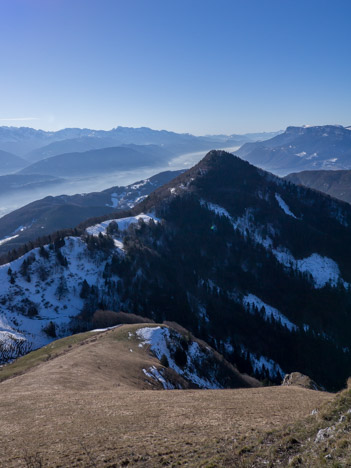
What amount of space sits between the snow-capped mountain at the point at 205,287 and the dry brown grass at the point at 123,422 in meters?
61.1

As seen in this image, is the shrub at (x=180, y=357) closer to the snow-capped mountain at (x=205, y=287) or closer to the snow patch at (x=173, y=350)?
the snow patch at (x=173, y=350)

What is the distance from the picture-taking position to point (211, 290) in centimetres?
14988

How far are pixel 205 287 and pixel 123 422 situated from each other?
420ft

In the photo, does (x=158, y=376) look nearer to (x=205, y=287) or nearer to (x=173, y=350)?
(x=173, y=350)

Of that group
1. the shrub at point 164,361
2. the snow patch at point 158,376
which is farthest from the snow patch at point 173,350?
the snow patch at point 158,376

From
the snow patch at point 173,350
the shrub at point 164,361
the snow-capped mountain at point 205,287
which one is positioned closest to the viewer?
the shrub at point 164,361

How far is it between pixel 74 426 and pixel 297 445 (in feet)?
55.8

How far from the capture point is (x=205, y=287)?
150500 millimetres

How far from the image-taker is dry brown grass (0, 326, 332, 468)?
18.2 metres

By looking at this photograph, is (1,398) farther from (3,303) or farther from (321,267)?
(321,267)

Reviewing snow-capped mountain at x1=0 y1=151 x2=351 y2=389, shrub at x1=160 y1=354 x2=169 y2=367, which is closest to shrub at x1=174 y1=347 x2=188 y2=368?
shrub at x1=160 y1=354 x2=169 y2=367

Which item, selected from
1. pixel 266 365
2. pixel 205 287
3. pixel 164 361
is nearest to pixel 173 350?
pixel 164 361

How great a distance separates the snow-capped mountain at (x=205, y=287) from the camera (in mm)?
111812

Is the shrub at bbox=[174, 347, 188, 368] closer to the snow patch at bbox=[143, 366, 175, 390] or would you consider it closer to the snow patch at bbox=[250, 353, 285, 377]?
the snow patch at bbox=[143, 366, 175, 390]
